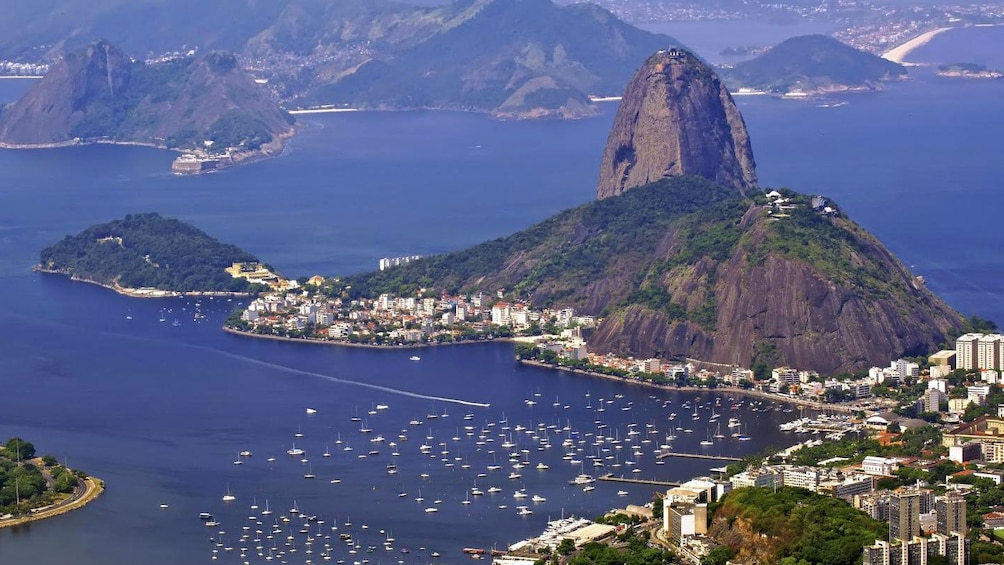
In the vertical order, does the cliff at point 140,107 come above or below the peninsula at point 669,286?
above

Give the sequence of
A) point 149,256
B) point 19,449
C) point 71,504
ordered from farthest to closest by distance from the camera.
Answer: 1. point 149,256
2. point 19,449
3. point 71,504

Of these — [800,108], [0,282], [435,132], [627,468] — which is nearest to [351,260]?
[0,282]

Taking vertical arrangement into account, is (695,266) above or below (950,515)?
above

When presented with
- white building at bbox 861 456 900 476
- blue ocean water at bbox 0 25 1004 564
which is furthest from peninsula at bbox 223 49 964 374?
white building at bbox 861 456 900 476

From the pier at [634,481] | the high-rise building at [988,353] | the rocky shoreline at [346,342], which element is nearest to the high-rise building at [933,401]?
the high-rise building at [988,353]

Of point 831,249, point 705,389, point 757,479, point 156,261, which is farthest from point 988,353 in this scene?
point 156,261

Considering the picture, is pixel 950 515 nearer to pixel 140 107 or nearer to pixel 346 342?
pixel 346 342

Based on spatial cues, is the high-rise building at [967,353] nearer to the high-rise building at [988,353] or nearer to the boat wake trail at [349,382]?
the high-rise building at [988,353]

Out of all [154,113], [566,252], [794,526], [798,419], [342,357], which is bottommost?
[794,526]
